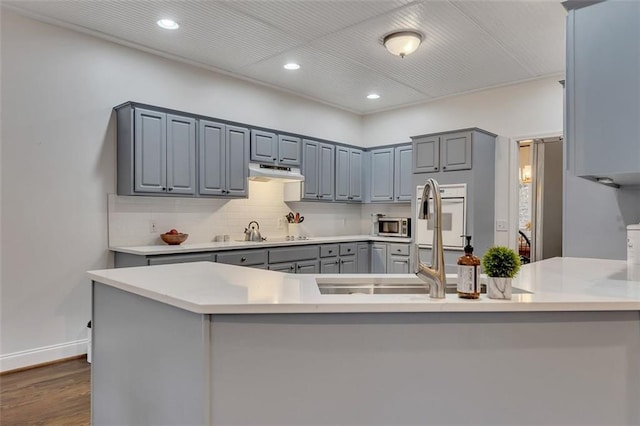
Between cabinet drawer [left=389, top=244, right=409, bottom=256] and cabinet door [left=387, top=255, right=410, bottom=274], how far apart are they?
0.17 ft

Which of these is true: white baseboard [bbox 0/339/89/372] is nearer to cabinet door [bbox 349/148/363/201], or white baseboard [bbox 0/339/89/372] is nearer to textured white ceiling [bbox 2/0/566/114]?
textured white ceiling [bbox 2/0/566/114]

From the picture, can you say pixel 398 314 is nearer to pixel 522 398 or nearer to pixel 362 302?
pixel 362 302

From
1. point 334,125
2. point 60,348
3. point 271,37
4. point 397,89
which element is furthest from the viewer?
point 334,125

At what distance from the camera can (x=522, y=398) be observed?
1.40 metres

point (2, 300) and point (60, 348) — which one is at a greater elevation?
Result: point (2, 300)

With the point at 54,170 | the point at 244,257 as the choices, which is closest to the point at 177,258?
the point at 244,257

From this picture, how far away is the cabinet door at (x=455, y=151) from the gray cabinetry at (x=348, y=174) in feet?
4.66

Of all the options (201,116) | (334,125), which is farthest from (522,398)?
(334,125)

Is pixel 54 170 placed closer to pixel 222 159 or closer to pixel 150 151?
pixel 150 151

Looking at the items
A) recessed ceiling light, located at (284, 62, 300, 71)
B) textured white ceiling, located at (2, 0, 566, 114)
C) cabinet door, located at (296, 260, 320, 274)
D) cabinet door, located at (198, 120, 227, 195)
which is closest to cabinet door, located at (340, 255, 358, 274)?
cabinet door, located at (296, 260, 320, 274)

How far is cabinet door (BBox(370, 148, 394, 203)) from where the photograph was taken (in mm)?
5863

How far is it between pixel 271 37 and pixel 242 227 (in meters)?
2.20

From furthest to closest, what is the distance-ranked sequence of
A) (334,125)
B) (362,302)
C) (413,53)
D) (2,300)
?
(334,125), (413,53), (2,300), (362,302)

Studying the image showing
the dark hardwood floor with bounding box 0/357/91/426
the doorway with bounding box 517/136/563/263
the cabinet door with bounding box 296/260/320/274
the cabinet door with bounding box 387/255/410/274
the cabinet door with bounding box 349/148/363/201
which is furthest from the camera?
the cabinet door with bounding box 349/148/363/201
